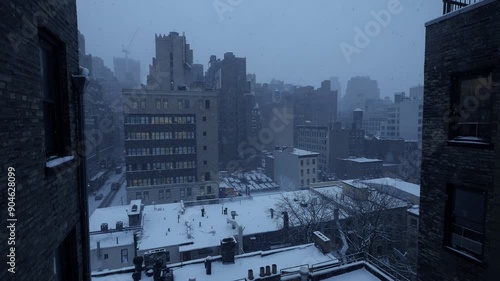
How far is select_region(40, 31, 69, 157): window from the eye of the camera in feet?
12.8

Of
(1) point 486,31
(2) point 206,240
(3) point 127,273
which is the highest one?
(1) point 486,31

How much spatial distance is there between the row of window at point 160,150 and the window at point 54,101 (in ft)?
119

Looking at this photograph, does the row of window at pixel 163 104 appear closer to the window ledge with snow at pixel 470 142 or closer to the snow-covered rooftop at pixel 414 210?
the snow-covered rooftop at pixel 414 210

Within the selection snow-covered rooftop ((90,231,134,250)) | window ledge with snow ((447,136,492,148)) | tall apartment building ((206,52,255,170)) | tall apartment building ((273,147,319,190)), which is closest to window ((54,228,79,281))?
window ledge with snow ((447,136,492,148))

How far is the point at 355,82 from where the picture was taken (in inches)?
7303

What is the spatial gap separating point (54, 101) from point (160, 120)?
36.1 m

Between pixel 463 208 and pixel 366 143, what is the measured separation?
6390 centimetres

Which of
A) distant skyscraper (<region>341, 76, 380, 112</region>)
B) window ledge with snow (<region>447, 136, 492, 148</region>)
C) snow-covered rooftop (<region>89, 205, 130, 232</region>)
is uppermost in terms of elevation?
distant skyscraper (<region>341, 76, 380, 112</region>)

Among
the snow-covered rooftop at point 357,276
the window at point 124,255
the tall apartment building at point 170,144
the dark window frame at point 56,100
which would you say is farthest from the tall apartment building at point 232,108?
the dark window frame at point 56,100

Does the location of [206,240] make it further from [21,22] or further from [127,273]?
[21,22]

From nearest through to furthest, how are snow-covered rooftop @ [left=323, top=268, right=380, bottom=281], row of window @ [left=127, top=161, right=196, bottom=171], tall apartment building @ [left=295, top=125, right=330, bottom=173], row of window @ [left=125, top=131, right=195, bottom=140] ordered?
snow-covered rooftop @ [left=323, top=268, right=380, bottom=281] → row of window @ [left=125, top=131, right=195, bottom=140] → row of window @ [left=127, top=161, right=196, bottom=171] → tall apartment building @ [left=295, top=125, right=330, bottom=173]

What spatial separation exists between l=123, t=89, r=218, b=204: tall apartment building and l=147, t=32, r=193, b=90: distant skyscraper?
8675 millimetres

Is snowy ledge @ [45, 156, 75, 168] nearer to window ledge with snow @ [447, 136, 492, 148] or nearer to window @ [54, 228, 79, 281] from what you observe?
window @ [54, 228, 79, 281]

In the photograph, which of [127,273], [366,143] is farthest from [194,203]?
[366,143]
